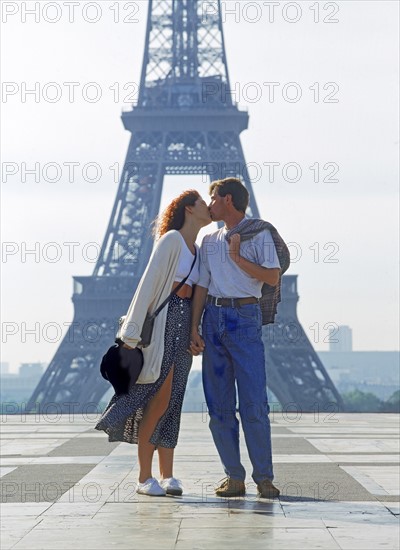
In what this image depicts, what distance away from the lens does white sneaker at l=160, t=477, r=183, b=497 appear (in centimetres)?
672

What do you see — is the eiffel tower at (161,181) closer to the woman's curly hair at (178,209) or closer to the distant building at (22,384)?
the woman's curly hair at (178,209)

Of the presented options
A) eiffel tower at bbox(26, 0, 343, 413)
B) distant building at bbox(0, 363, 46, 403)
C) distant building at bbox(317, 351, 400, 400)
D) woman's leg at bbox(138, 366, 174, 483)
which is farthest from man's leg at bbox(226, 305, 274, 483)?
distant building at bbox(317, 351, 400, 400)

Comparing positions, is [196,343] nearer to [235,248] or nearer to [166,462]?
[235,248]

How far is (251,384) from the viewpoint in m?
6.83

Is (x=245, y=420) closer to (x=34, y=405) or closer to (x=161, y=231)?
(x=161, y=231)

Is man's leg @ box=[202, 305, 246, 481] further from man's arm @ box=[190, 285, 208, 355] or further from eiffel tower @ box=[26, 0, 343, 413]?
eiffel tower @ box=[26, 0, 343, 413]

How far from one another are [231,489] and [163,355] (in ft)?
2.61

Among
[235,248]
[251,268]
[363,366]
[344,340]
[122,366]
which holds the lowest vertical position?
[363,366]

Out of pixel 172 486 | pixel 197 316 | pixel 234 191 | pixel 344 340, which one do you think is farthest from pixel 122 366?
pixel 344 340

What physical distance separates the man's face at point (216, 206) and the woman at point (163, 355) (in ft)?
0.13

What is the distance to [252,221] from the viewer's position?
6945 millimetres

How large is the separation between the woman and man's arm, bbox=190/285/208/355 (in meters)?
0.03

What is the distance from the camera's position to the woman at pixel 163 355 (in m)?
6.81

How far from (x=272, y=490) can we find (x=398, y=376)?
168094mm
